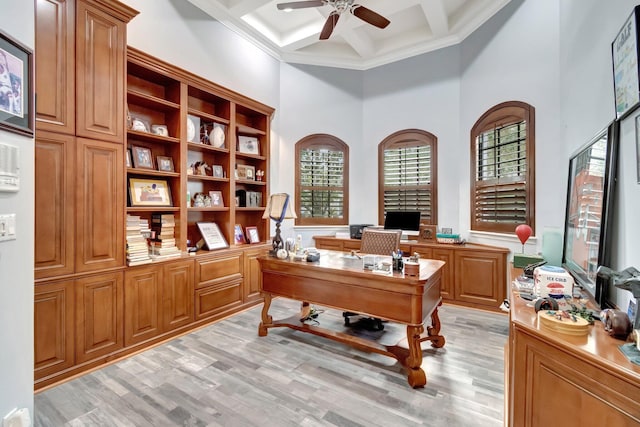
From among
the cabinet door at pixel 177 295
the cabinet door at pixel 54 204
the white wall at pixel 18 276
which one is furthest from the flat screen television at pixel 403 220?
the white wall at pixel 18 276

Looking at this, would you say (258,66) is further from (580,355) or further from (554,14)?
(580,355)

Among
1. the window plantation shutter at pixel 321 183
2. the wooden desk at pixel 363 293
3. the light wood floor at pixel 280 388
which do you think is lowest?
the light wood floor at pixel 280 388

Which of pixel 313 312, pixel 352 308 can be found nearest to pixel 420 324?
pixel 352 308

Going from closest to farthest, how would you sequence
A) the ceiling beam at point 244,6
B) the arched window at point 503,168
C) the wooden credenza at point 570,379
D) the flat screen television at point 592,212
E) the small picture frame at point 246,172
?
the wooden credenza at point 570,379, the flat screen television at point 592,212, the arched window at point 503,168, the ceiling beam at point 244,6, the small picture frame at point 246,172

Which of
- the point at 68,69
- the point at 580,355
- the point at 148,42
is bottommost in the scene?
the point at 580,355

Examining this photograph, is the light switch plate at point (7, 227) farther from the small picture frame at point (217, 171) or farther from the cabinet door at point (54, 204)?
the small picture frame at point (217, 171)

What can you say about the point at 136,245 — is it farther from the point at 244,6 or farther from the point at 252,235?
the point at 244,6

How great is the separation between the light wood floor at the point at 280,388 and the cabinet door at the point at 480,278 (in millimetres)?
803

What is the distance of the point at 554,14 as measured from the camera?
3051 mm

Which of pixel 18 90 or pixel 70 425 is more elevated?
pixel 18 90

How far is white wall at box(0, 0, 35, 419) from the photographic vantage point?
4.70 feet

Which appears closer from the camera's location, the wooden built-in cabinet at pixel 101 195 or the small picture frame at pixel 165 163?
the wooden built-in cabinet at pixel 101 195

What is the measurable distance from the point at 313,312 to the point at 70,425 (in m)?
2.26

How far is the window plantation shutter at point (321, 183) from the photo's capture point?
16.6ft
